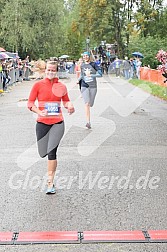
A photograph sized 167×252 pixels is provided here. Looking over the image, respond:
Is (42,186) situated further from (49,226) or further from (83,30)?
(83,30)

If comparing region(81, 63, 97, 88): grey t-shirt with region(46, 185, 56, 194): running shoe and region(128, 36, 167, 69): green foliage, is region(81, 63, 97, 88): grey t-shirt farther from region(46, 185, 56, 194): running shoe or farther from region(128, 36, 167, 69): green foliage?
region(128, 36, 167, 69): green foliage

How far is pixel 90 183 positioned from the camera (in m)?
6.78

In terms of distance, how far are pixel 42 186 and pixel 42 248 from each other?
216cm

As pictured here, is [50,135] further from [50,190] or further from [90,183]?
[90,183]

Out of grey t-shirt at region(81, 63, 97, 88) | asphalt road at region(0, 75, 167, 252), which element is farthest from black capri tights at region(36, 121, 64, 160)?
grey t-shirt at region(81, 63, 97, 88)

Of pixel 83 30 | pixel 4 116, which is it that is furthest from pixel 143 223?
pixel 83 30

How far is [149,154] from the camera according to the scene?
28.5 feet

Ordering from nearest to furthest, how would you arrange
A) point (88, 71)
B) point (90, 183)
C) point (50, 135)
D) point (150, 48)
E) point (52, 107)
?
point (52, 107) → point (50, 135) → point (90, 183) → point (88, 71) → point (150, 48)

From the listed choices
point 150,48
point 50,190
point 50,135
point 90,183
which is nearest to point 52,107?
point 50,135

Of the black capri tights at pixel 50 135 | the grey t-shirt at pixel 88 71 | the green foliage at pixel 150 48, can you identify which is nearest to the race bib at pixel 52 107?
the black capri tights at pixel 50 135

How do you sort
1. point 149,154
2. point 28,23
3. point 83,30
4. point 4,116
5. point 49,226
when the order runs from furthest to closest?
point 83,30, point 28,23, point 4,116, point 149,154, point 49,226

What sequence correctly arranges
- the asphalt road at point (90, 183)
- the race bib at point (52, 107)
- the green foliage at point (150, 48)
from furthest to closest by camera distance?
the green foliage at point (150, 48) → the race bib at point (52, 107) → the asphalt road at point (90, 183)

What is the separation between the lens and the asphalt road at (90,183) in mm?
5129

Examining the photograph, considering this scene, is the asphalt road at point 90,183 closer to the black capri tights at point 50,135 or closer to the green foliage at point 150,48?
the black capri tights at point 50,135
